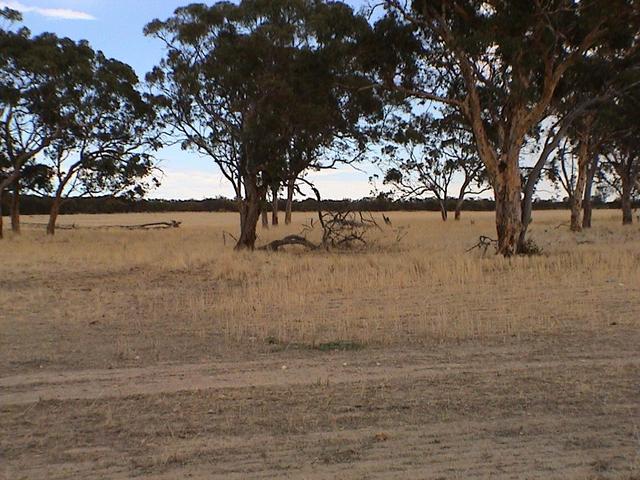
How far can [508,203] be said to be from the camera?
1886cm

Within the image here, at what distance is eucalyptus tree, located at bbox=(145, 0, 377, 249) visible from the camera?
69.4ft

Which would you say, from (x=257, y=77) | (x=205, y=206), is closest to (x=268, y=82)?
(x=257, y=77)

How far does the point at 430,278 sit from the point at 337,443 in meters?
9.84

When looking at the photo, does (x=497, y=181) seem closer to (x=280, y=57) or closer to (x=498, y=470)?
(x=280, y=57)

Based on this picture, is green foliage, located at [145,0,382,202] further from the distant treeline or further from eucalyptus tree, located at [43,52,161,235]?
the distant treeline

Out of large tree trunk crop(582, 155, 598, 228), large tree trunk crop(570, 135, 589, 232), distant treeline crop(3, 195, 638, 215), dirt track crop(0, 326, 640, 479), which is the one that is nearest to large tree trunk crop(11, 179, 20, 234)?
large tree trunk crop(570, 135, 589, 232)

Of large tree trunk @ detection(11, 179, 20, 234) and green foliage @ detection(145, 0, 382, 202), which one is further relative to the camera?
large tree trunk @ detection(11, 179, 20, 234)

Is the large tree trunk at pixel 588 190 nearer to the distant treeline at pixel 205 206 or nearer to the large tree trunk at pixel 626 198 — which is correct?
the large tree trunk at pixel 626 198

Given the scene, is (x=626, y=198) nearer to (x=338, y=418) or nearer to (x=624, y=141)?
(x=624, y=141)

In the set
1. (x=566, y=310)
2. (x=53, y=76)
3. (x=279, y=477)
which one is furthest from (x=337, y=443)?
(x=53, y=76)

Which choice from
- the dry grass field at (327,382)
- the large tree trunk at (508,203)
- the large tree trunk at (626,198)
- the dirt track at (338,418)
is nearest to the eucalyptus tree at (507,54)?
the large tree trunk at (508,203)

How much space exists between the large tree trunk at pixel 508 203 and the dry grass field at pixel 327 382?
5.79 metres

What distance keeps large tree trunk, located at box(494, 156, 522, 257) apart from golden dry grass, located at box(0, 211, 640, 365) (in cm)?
188

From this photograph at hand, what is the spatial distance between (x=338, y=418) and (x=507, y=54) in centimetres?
1384
